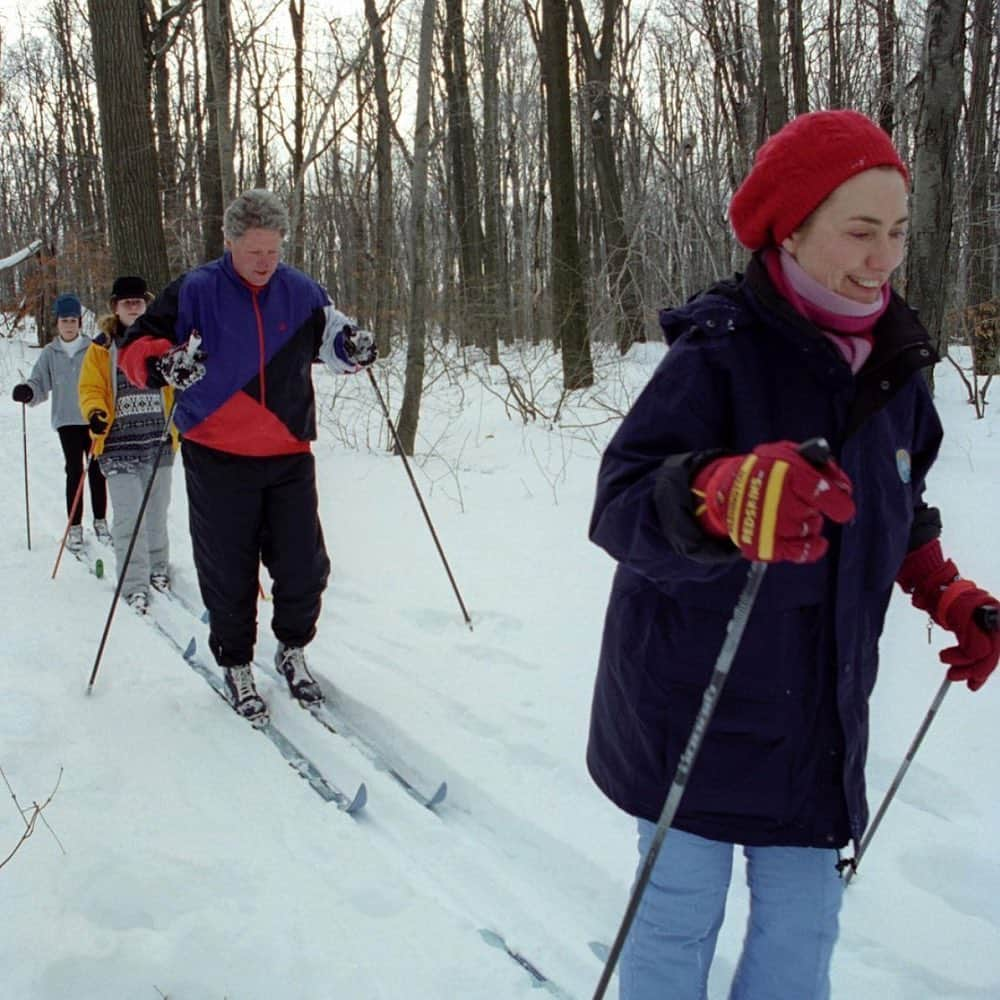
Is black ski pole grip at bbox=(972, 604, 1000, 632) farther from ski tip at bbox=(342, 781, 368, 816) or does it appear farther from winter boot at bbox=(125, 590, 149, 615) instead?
winter boot at bbox=(125, 590, 149, 615)

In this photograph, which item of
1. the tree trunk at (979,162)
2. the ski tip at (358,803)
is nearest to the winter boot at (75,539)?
the ski tip at (358,803)

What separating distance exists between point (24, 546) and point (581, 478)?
4.35 meters

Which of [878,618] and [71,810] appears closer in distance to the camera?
[878,618]

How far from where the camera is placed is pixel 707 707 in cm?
152

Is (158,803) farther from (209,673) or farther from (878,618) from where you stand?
(878,618)

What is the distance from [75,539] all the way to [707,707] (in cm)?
621

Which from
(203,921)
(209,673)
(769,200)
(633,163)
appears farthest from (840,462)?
(633,163)

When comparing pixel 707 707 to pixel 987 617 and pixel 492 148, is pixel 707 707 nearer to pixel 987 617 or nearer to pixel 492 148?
pixel 987 617

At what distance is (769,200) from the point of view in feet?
5.20

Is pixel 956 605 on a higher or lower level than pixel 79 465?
higher

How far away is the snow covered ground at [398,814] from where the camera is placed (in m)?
2.39

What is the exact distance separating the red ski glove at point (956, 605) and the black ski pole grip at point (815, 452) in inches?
31.6

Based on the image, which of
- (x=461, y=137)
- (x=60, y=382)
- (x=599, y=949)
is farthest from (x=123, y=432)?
(x=461, y=137)

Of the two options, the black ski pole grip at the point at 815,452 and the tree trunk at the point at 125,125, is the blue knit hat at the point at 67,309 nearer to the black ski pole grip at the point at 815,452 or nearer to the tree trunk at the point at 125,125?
the tree trunk at the point at 125,125
